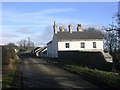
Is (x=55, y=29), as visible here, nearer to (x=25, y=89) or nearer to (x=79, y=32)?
(x=79, y=32)

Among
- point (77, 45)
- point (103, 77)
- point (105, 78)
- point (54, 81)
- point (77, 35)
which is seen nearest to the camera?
point (54, 81)

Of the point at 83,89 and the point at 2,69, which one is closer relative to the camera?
the point at 83,89

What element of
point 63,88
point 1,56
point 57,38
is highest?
point 57,38

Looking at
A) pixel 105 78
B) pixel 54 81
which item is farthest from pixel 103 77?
pixel 54 81

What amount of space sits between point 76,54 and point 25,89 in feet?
75.1

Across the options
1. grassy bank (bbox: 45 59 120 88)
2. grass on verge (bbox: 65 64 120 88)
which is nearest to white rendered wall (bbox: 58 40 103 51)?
grassy bank (bbox: 45 59 120 88)

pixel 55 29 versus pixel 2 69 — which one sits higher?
pixel 55 29

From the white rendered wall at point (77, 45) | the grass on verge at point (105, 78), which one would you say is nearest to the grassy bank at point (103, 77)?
the grass on verge at point (105, 78)

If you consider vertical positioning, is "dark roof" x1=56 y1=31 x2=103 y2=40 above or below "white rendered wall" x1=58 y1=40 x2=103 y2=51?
above

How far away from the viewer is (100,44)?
42438 mm

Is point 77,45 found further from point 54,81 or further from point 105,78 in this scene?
point 54,81

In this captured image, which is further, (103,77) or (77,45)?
(77,45)

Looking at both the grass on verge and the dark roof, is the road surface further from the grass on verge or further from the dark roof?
the dark roof

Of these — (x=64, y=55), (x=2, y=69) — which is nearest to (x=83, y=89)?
(x=2, y=69)
